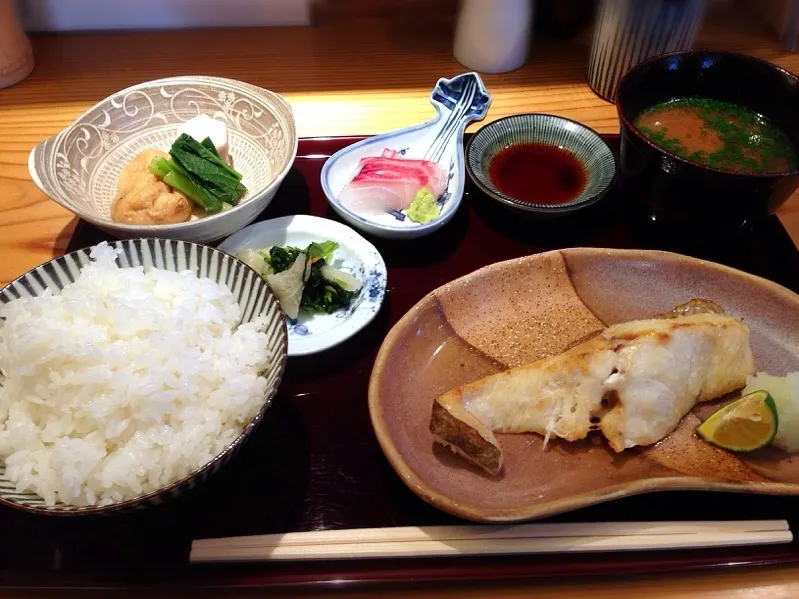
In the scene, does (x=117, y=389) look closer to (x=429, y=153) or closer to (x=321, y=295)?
(x=321, y=295)

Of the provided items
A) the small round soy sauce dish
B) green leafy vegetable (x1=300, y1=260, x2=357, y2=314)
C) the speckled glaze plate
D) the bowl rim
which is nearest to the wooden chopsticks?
the speckled glaze plate

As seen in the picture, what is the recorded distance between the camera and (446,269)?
1.95 m

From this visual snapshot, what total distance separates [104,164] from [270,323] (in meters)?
1.13

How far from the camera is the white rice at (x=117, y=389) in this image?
120cm

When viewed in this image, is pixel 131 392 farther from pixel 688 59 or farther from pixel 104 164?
pixel 688 59

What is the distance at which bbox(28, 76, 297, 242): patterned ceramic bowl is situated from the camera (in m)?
1.86

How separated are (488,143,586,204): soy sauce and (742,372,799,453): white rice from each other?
89 centimetres

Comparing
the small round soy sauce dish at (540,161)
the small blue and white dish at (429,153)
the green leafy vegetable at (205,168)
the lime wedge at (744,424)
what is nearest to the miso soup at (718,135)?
the small round soy sauce dish at (540,161)

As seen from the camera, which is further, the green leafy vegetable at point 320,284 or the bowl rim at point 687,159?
the green leafy vegetable at point 320,284

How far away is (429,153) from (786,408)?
144 centimetres

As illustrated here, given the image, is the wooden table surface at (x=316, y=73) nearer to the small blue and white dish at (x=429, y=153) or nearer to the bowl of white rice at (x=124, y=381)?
the small blue and white dish at (x=429, y=153)

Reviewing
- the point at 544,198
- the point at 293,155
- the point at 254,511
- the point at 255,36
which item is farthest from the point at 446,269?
the point at 255,36

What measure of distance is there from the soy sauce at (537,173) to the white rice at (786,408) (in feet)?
2.93

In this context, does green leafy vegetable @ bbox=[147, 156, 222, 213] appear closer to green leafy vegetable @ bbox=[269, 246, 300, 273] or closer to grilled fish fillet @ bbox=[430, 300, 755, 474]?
green leafy vegetable @ bbox=[269, 246, 300, 273]
